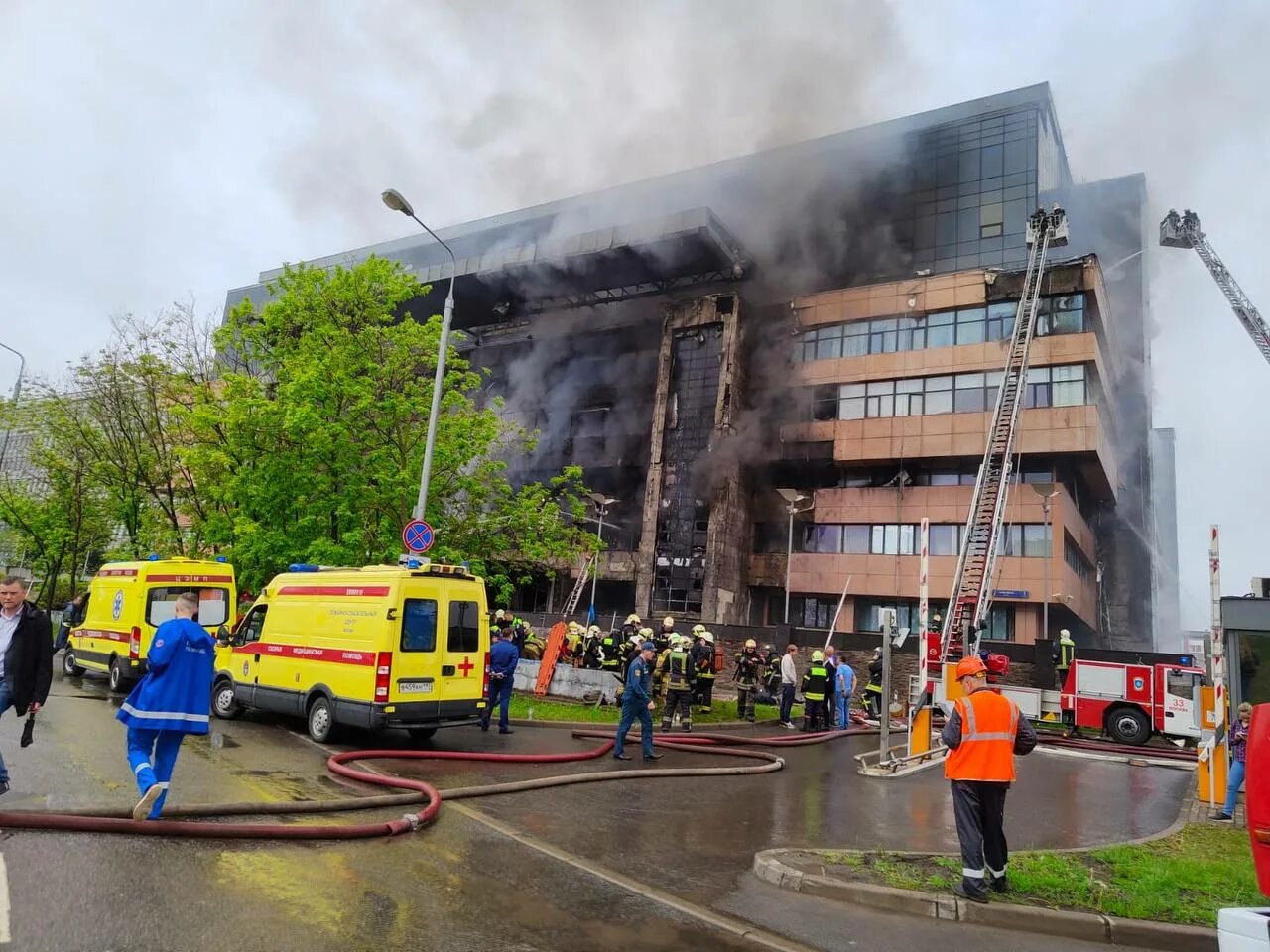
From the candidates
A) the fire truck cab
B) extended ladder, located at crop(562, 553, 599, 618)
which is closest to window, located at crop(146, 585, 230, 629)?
the fire truck cab

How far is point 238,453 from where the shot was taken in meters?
16.5

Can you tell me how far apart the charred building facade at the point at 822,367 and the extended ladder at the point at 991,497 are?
3.68 meters

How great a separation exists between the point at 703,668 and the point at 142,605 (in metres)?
9.62

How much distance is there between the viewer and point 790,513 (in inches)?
1511

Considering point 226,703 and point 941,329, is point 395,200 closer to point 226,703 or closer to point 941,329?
point 226,703

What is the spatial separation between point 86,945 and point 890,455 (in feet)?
118

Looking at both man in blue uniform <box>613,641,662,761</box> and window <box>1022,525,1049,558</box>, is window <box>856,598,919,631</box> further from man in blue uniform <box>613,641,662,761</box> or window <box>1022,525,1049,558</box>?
man in blue uniform <box>613,641,662,761</box>

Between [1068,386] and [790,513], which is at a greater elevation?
[1068,386]

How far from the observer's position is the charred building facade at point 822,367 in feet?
115

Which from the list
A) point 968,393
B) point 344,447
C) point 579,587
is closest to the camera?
point 344,447

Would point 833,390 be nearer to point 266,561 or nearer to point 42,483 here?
point 266,561

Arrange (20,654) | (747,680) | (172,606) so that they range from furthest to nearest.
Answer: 1. (747,680)
2. (172,606)
3. (20,654)

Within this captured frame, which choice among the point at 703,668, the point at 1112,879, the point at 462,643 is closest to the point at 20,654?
the point at 462,643

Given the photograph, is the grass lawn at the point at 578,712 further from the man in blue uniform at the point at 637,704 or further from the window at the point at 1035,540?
the window at the point at 1035,540
